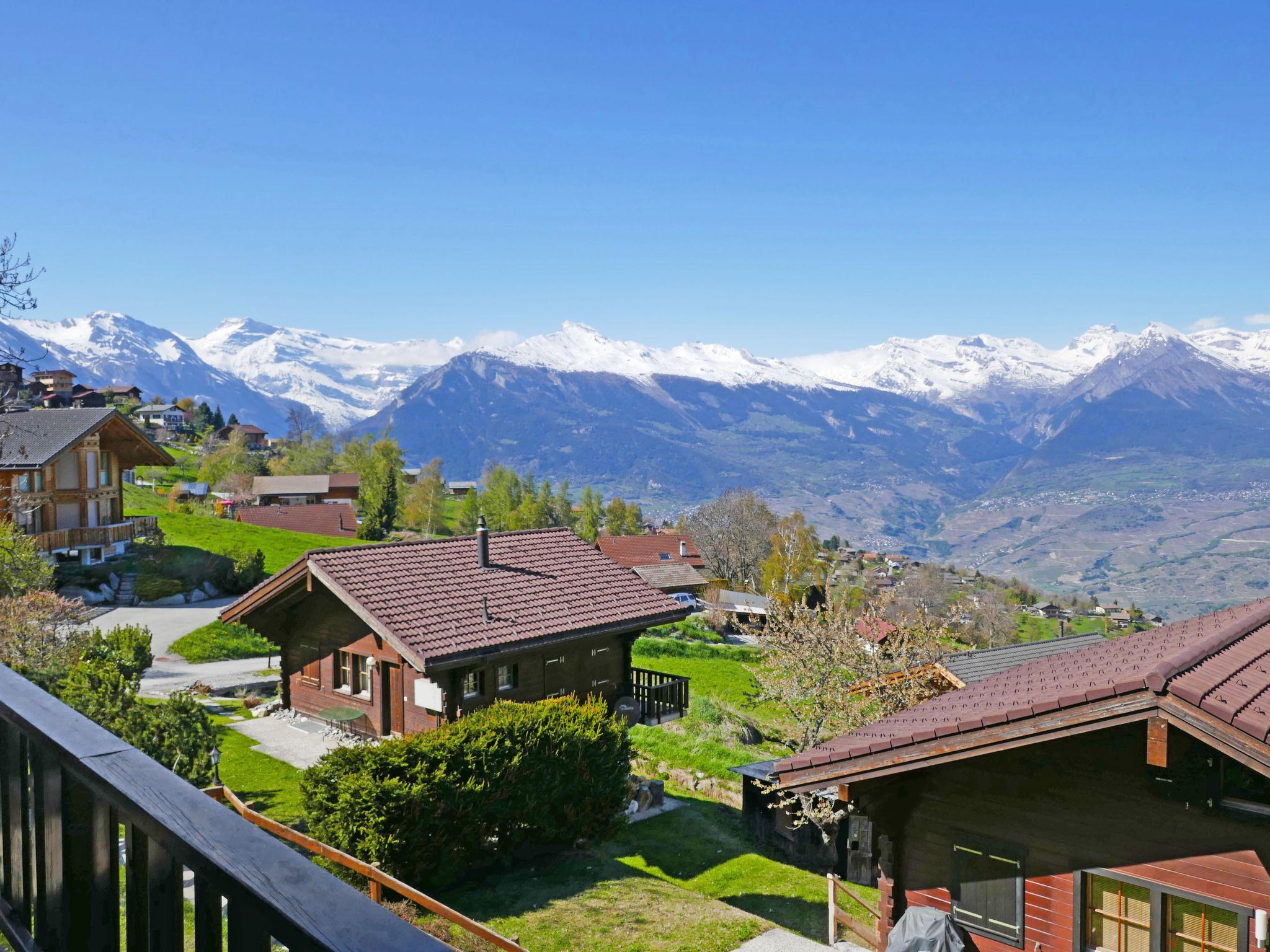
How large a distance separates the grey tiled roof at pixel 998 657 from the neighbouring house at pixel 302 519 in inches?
2394

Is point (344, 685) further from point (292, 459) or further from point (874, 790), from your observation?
point (292, 459)

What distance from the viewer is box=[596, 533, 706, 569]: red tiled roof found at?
85.6 metres

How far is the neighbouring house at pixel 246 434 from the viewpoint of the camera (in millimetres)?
124250

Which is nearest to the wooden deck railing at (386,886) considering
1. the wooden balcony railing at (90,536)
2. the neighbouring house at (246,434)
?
the wooden balcony railing at (90,536)

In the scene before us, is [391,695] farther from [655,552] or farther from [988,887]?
[655,552]

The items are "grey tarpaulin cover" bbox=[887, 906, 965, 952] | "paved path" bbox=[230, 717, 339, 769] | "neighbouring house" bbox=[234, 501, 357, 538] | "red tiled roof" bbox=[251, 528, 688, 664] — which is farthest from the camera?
"neighbouring house" bbox=[234, 501, 357, 538]

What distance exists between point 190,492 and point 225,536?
26739mm

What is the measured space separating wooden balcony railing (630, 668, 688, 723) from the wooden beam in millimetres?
16665

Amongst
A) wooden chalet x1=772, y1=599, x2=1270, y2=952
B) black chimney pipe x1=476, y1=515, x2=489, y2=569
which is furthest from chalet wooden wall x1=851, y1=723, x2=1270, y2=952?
black chimney pipe x1=476, y1=515, x2=489, y2=569

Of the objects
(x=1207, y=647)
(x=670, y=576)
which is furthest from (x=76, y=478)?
(x=1207, y=647)

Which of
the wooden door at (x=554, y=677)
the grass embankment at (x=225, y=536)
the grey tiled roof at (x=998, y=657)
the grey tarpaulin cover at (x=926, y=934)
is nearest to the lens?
the grey tarpaulin cover at (x=926, y=934)

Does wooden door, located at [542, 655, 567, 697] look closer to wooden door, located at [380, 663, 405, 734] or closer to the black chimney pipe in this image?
the black chimney pipe

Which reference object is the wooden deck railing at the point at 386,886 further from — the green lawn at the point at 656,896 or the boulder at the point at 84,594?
the boulder at the point at 84,594

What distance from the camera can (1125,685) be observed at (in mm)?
7910
